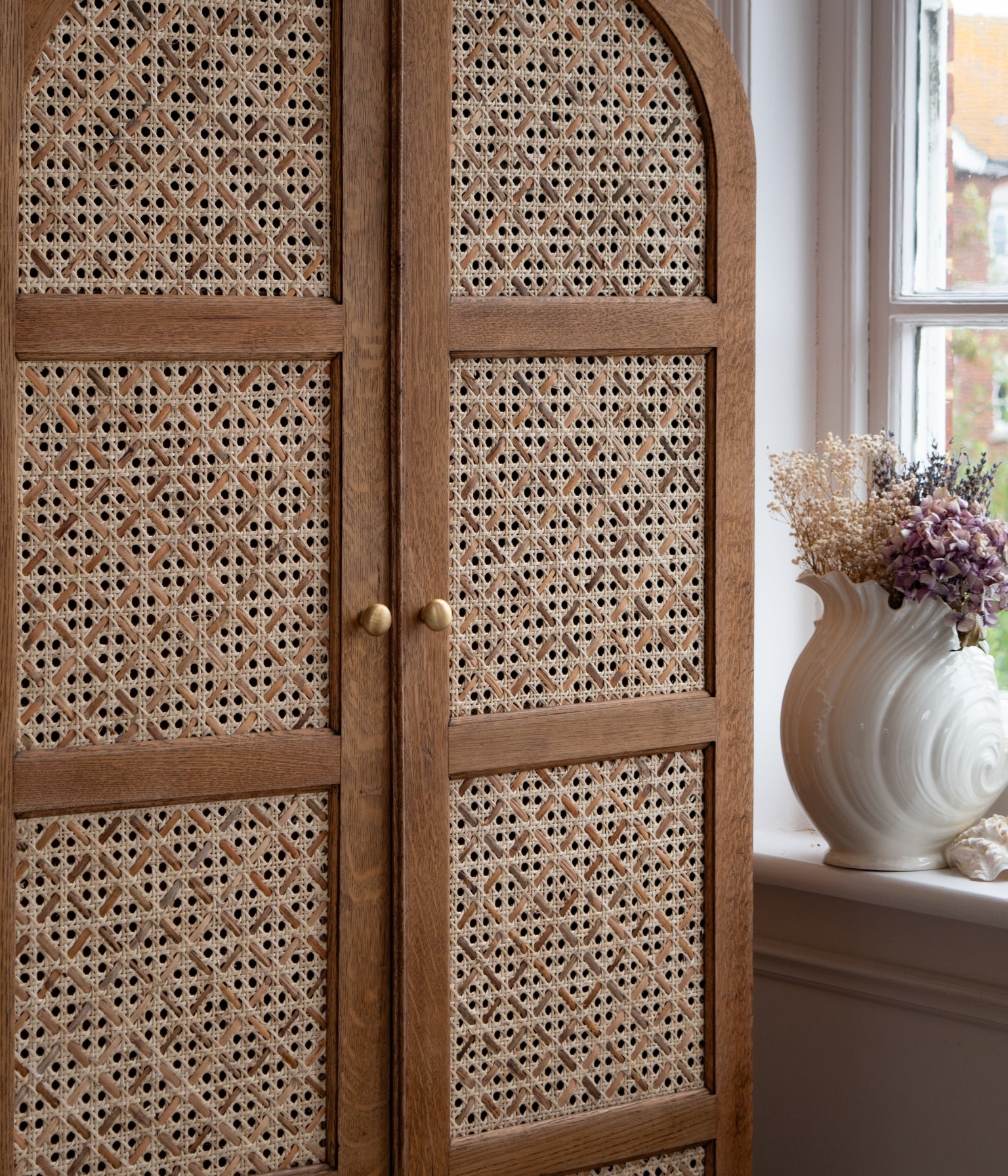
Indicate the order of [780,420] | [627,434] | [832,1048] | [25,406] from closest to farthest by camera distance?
[25,406]
[627,434]
[832,1048]
[780,420]

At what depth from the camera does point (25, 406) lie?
1.30m

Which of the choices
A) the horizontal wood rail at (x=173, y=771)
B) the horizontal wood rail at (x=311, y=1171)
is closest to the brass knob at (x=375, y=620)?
→ the horizontal wood rail at (x=173, y=771)

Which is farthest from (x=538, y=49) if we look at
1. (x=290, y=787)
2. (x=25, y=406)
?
(x=290, y=787)

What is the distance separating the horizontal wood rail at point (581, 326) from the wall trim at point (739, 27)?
737 millimetres

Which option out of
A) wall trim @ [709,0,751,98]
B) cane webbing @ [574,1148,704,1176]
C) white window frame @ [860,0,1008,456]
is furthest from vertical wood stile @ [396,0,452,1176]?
white window frame @ [860,0,1008,456]

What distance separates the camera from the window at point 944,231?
2.12 meters

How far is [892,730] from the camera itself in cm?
186

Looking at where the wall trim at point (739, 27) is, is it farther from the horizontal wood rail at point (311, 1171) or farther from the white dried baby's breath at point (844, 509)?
the horizontal wood rail at point (311, 1171)

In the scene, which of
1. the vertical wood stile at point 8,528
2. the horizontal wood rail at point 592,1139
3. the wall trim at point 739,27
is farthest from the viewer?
the wall trim at point 739,27

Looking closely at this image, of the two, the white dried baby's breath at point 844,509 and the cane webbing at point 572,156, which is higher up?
the cane webbing at point 572,156

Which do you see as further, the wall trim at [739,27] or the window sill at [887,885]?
the wall trim at [739,27]

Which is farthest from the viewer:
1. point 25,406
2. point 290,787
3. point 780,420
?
point 780,420

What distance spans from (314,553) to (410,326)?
271 mm

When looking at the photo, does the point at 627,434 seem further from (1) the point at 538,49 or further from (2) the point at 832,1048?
(2) the point at 832,1048
